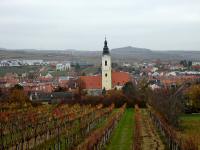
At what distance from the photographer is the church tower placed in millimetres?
105812

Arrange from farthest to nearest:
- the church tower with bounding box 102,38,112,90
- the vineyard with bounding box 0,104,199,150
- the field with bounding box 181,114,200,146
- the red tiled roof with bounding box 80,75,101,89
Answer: the red tiled roof with bounding box 80,75,101,89 → the church tower with bounding box 102,38,112,90 → the field with bounding box 181,114,200,146 → the vineyard with bounding box 0,104,199,150

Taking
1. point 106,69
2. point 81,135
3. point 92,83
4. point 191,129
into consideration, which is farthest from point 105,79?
point 81,135

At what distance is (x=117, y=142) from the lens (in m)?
31.8

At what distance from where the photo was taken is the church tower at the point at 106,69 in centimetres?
10581

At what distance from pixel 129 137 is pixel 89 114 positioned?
62.6ft

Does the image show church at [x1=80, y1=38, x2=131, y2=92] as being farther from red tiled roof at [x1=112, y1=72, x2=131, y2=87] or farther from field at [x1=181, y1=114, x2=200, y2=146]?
field at [x1=181, y1=114, x2=200, y2=146]

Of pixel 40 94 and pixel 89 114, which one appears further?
pixel 40 94

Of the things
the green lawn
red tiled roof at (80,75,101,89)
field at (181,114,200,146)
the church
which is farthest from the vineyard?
red tiled roof at (80,75,101,89)

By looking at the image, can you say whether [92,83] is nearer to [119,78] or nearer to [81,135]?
[119,78]

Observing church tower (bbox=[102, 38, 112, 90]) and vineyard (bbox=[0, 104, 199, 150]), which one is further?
church tower (bbox=[102, 38, 112, 90])

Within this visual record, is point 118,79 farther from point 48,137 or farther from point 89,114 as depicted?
point 48,137

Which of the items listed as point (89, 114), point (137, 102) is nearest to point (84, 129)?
point (89, 114)

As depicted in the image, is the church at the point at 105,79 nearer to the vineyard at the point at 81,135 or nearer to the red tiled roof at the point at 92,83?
the red tiled roof at the point at 92,83

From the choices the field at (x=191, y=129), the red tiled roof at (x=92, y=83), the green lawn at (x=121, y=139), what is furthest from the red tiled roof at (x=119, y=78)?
the green lawn at (x=121, y=139)
